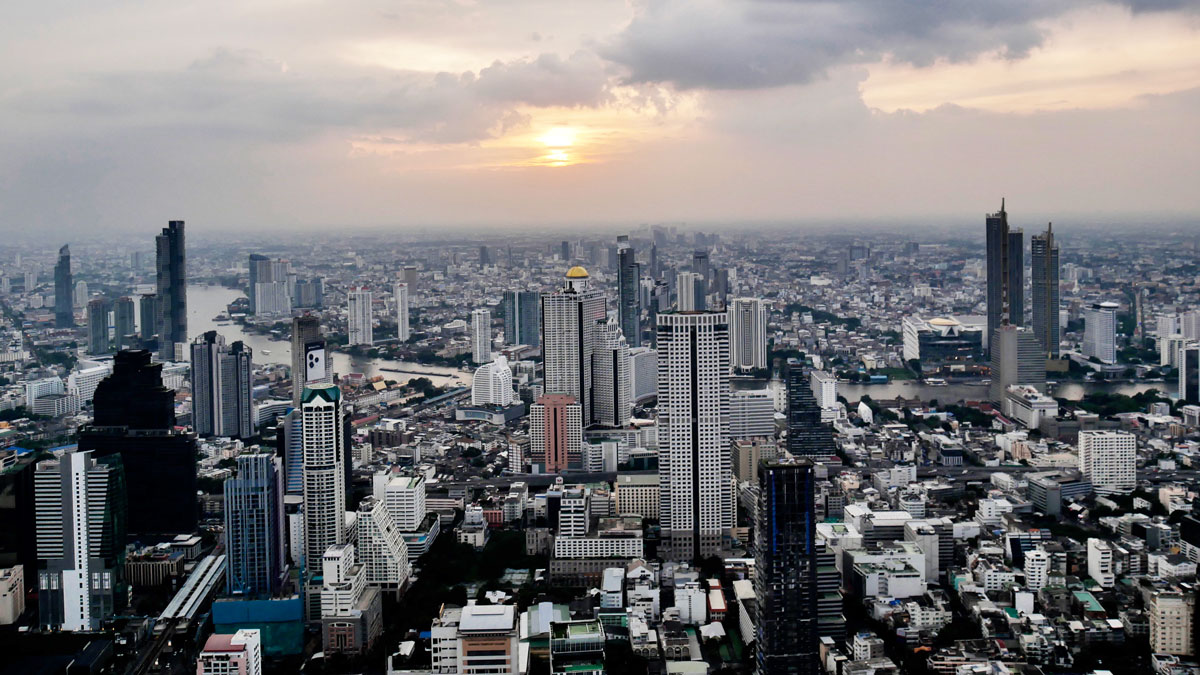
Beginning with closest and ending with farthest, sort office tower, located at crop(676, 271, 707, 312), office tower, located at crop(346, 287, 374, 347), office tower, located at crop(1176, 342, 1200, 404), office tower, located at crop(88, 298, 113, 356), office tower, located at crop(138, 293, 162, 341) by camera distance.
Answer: office tower, located at crop(1176, 342, 1200, 404) → office tower, located at crop(88, 298, 113, 356) → office tower, located at crop(138, 293, 162, 341) → office tower, located at crop(676, 271, 707, 312) → office tower, located at crop(346, 287, 374, 347)

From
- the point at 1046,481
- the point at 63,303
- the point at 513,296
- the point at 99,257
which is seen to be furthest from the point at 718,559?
the point at 513,296

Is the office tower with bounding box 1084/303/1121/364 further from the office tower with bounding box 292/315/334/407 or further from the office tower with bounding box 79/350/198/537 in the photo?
the office tower with bounding box 79/350/198/537

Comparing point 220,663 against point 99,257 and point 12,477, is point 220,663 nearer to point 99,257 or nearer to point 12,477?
point 12,477

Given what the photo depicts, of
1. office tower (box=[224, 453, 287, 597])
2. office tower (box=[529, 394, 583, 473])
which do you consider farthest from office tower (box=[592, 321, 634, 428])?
office tower (box=[224, 453, 287, 597])

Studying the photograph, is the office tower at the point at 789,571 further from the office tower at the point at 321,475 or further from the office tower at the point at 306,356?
the office tower at the point at 306,356

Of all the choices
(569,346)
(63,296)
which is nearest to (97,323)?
(63,296)

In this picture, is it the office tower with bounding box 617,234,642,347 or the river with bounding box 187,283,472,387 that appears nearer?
the river with bounding box 187,283,472,387
